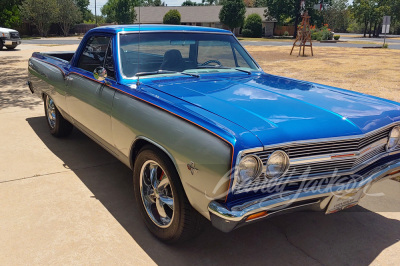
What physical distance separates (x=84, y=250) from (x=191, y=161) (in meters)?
1.20

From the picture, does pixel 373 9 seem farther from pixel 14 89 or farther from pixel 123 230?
pixel 123 230

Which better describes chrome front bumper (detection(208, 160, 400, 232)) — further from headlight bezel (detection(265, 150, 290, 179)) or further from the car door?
the car door

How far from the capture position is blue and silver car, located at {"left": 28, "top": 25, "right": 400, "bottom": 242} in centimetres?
225

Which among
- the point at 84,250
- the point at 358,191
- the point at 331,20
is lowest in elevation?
the point at 84,250

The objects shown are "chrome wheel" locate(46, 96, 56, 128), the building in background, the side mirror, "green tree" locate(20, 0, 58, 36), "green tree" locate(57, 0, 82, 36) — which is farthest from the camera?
Answer: the building in background

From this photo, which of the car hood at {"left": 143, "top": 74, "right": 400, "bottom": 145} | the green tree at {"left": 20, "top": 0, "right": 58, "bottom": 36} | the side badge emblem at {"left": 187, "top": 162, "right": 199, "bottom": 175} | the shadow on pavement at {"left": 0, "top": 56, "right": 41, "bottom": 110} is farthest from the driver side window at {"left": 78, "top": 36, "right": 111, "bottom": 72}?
the green tree at {"left": 20, "top": 0, "right": 58, "bottom": 36}

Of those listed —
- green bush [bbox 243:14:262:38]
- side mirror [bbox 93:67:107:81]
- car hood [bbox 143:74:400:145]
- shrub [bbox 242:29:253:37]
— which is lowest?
car hood [bbox 143:74:400:145]

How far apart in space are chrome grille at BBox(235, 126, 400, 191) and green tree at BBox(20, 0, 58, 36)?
4625 centimetres

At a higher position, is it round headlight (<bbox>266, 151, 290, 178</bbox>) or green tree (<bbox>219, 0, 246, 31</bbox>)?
green tree (<bbox>219, 0, 246, 31</bbox>)

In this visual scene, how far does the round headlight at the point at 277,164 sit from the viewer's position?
2.29 metres

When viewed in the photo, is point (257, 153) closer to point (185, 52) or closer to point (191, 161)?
point (191, 161)

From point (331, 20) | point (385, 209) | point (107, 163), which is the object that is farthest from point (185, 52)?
point (331, 20)

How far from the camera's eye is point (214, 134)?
7.43 feet

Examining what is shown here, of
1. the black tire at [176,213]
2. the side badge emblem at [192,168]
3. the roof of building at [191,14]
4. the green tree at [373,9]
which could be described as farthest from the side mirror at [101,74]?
the green tree at [373,9]
